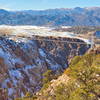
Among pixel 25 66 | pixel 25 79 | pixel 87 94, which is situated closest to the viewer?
pixel 87 94

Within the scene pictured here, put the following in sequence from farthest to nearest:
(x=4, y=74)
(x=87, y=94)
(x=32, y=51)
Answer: (x=32, y=51)
(x=4, y=74)
(x=87, y=94)

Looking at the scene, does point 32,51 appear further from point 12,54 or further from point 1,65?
point 1,65

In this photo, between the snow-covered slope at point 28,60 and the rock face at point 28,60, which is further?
the snow-covered slope at point 28,60

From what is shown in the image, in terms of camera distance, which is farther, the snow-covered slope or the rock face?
the snow-covered slope

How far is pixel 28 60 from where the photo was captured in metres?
58.3

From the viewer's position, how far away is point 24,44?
6431cm

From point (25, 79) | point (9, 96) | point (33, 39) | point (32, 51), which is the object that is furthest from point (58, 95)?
point (33, 39)

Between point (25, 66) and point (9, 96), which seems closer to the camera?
point (9, 96)

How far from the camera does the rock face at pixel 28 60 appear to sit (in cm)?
4741

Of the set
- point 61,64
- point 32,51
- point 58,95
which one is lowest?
point 61,64

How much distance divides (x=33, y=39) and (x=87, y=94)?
186 feet

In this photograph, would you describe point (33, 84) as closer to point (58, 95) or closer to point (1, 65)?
point (1, 65)

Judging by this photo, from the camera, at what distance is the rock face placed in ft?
156

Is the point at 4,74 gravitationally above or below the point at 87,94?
below
